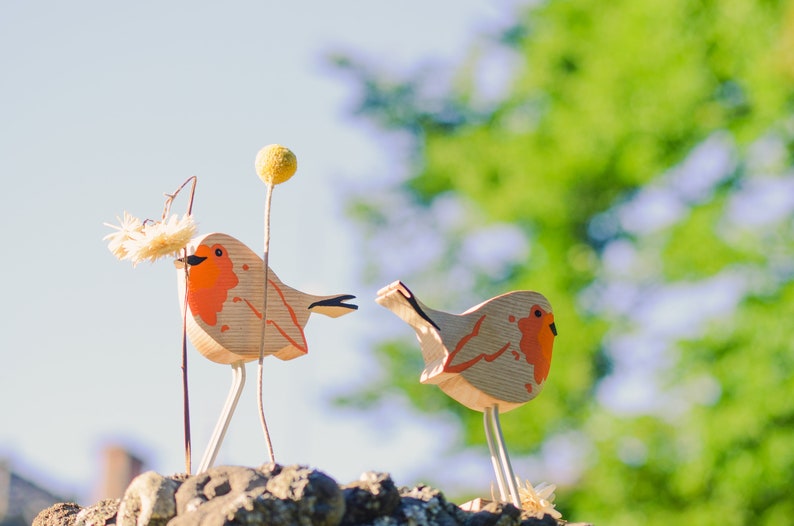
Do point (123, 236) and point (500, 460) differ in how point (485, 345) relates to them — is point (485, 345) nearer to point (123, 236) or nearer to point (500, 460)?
point (500, 460)

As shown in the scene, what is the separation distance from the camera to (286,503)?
2312 millimetres

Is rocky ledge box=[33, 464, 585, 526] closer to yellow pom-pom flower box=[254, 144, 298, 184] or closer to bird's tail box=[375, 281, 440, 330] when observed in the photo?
bird's tail box=[375, 281, 440, 330]

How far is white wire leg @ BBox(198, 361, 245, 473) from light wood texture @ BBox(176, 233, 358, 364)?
0.04 metres

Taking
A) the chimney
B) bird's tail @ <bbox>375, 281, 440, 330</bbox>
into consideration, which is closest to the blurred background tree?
the chimney

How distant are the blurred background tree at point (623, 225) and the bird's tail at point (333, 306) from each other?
17.3 ft

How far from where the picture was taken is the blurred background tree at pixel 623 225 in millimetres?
8094

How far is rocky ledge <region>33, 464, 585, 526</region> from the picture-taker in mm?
2309

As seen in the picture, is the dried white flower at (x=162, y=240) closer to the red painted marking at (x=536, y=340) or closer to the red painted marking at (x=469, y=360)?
the red painted marking at (x=469, y=360)

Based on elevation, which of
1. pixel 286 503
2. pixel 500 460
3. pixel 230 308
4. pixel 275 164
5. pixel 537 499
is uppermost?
pixel 275 164

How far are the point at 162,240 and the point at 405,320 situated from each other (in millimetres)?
687

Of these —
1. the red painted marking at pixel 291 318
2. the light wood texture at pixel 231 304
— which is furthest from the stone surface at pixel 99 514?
the red painted marking at pixel 291 318

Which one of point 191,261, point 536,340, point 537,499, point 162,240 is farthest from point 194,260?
point 537,499

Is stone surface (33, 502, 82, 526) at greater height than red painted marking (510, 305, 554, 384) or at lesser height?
lesser

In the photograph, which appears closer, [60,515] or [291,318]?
[60,515]
